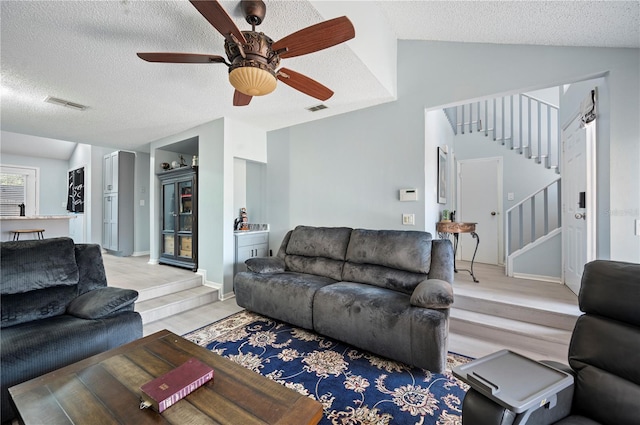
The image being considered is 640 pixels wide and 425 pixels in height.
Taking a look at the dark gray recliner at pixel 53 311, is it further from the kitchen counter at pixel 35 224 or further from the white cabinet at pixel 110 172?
the white cabinet at pixel 110 172

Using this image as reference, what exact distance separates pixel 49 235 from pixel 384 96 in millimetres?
6756

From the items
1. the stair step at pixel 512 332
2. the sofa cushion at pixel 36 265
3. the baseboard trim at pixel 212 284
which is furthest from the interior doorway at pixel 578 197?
the sofa cushion at pixel 36 265

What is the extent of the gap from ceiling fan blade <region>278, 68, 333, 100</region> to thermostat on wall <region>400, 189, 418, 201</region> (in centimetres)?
155

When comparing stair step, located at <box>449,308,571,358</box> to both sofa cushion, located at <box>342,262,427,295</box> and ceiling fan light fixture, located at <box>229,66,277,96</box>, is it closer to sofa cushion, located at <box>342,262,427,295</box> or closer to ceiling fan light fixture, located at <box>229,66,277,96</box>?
sofa cushion, located at <box>342,262,427,295</box>

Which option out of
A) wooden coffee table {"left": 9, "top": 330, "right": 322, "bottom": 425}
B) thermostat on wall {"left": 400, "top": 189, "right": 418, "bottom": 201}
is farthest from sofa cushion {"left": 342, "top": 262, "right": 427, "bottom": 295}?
wooden coffee table {"left": 9, "top": 330, "right": 322, "bottom": 425}

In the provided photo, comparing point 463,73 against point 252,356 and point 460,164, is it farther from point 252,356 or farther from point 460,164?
point 252,356

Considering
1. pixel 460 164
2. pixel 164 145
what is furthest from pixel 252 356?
pixel 460 164

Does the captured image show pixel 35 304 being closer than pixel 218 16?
No

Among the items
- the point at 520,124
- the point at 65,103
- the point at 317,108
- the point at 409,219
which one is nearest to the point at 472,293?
the point at 409,219

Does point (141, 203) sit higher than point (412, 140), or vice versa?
point (412, 140)

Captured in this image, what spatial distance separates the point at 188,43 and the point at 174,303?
110 inches

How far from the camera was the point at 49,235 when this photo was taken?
205 inches

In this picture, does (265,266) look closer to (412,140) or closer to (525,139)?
(412,140)

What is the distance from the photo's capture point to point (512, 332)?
239 cm
